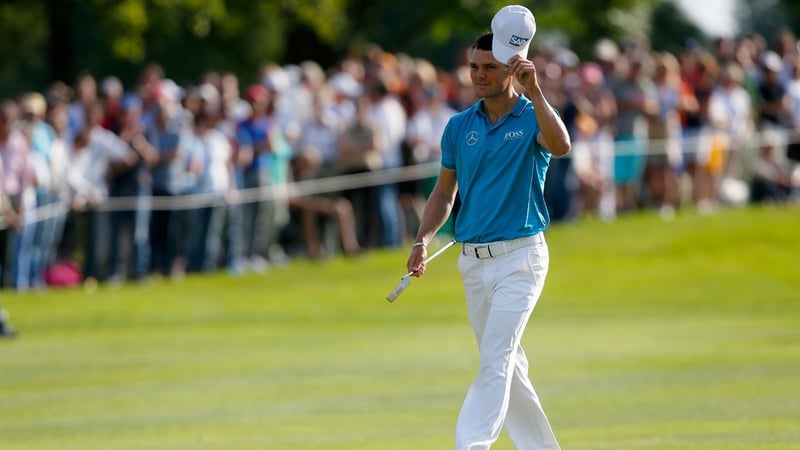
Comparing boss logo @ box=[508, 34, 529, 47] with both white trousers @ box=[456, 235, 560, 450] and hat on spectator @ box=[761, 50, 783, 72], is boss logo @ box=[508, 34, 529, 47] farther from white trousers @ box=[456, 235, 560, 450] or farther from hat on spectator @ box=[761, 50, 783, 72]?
hat on spectator @ box=[761, 50, 783, 72]

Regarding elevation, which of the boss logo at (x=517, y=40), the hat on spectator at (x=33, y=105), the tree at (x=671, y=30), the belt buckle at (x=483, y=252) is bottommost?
the tree at (x=671, y=30)

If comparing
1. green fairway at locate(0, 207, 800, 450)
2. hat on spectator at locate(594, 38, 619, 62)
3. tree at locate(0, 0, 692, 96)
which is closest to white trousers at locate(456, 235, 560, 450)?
green fairway at locate(0, 207, 800, 450)

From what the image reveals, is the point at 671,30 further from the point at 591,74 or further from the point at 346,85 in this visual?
the point at 346,85

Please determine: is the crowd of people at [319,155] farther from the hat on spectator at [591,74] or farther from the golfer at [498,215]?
the golfer at [498,215]

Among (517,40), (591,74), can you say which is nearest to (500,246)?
Result: (517,40)

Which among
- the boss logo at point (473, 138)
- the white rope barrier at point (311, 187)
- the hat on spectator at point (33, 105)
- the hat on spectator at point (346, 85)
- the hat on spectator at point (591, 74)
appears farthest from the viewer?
the hat on spectator at point (591, 74)

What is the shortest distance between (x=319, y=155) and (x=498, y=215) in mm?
16521

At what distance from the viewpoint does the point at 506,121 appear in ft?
28.5

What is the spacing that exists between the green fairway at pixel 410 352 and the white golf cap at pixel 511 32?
3089 mm

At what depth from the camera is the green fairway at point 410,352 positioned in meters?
11.9

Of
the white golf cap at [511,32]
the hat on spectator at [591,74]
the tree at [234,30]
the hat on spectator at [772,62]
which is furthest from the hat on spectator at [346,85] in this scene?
the white golf cap at [511,32]

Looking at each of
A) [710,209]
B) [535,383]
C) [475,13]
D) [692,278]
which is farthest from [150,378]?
[475,13]

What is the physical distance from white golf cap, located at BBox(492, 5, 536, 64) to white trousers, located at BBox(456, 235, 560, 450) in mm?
1038

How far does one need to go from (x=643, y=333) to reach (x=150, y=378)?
6.45 meters
